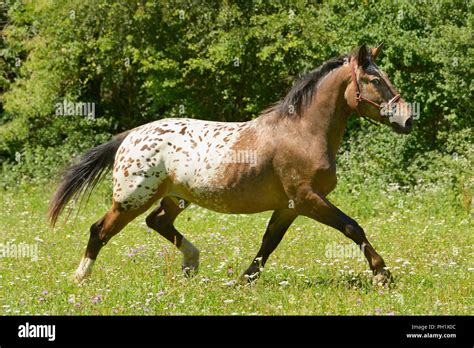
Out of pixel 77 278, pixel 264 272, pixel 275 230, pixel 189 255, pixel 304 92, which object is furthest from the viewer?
pixel 189 255

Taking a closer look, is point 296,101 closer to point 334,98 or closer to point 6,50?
point 334,98

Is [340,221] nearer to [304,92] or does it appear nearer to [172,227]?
[304,92]

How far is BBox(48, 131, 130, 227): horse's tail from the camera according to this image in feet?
27.7

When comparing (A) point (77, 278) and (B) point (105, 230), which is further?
(B) point (105, 230)

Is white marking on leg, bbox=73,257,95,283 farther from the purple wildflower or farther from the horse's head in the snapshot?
the horse's head

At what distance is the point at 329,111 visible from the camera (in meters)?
7.54

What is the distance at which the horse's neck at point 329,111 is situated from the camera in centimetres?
750

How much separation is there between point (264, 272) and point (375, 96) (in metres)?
2.12

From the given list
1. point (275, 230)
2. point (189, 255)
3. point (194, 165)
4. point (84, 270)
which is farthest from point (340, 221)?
point (84, 270)

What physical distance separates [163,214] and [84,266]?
1057mm

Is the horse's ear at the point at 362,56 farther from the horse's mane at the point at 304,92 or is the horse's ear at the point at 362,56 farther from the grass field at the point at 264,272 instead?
the grass field at the point at 264,272

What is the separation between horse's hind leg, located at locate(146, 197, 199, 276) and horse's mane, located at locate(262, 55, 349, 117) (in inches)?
61.1

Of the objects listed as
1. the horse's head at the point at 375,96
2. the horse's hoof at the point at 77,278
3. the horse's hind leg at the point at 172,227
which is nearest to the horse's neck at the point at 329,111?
the horse's head at the point at 375,96
